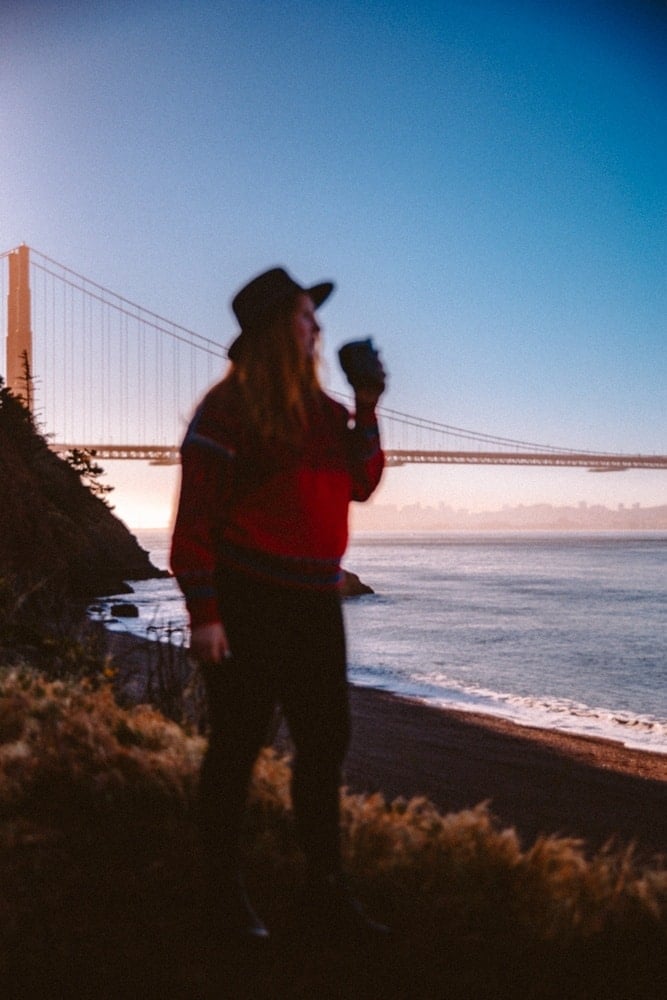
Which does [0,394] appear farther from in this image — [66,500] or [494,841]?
[494,841]

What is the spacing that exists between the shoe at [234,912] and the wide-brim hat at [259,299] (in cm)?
118

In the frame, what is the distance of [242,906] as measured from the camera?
6.50ft

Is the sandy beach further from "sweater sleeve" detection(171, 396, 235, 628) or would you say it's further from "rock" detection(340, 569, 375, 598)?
"rock" detection(340, 569, 375, 598)

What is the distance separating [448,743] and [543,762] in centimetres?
71

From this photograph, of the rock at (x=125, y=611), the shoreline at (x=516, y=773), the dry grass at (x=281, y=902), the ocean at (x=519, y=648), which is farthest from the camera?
the rock at (x=125, y=611)

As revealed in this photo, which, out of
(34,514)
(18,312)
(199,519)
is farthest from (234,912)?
(18,312)

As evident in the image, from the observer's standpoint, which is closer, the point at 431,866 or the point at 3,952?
the point at 3,952

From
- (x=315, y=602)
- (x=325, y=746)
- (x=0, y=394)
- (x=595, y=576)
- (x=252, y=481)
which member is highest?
(x=0, y=394)

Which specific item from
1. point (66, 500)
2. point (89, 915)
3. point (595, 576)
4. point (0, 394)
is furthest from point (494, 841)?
point (595, 576)

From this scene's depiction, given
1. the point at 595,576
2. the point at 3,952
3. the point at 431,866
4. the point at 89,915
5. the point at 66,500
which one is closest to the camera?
the point at 3,952

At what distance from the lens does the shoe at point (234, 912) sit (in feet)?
6.37

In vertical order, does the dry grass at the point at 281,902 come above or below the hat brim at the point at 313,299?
below

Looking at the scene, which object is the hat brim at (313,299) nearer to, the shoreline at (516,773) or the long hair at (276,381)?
the long hair at (276,381)

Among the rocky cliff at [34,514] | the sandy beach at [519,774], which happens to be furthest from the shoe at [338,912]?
the rocky cliff at [34,514]
